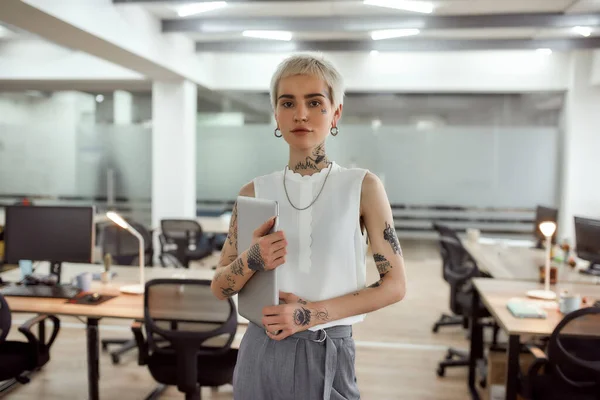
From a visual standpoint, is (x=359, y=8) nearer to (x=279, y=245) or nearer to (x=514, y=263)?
(x=514, y=263)

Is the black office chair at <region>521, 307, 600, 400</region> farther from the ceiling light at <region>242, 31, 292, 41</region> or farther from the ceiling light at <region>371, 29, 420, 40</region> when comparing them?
the ceiling light at <region>242, 31, 292, 41</region>

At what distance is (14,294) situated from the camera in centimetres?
314

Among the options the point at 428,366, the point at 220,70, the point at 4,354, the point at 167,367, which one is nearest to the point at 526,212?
the point at 428,366

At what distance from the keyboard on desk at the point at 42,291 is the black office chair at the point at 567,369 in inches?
104

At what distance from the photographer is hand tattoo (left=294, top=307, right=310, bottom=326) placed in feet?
3.65

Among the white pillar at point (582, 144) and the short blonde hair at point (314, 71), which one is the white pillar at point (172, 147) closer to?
the white pillar at point (582, 144)

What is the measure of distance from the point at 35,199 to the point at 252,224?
810cm

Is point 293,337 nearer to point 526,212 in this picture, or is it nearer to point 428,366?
point 428,366

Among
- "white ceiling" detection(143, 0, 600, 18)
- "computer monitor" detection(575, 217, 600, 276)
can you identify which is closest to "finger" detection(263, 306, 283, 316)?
"computer monitor" detection(575, 217, 600, 276)

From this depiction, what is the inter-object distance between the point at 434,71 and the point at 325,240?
694 cm

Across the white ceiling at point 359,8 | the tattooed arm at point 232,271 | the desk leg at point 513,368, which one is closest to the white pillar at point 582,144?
the white ceiling at point 359,8

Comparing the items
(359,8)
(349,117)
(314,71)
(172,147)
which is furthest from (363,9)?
(314,71)

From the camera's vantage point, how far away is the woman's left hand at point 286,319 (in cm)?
110

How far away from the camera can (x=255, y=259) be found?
1097 mm
